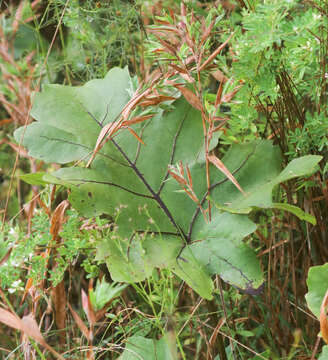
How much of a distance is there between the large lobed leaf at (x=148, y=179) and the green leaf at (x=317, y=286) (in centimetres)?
11

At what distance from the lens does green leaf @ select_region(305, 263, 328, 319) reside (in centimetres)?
81

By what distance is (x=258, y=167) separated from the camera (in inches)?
37.3

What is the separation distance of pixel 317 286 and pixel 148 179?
0.40m

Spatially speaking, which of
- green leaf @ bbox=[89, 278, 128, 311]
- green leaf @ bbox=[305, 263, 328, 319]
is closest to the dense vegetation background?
green leaf @ bbox=[305, 263, 328, 319]

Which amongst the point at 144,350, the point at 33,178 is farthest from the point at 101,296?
the point at 33,178

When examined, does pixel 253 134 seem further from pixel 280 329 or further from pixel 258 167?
pixel 280 329

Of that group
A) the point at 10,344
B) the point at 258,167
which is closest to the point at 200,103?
the point at 258,167

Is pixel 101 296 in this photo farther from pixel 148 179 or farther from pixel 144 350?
pixel 148 179

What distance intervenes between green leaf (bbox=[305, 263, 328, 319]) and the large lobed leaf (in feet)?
0.36

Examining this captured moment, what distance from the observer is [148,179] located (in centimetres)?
100

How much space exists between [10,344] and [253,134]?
0.75 meters

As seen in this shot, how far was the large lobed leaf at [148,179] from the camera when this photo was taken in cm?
88

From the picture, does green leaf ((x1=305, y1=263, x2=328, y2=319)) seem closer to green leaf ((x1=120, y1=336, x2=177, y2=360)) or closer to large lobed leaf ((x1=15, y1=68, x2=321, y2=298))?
large lobed leaf ((x1=15, y1=68, x2=321, y2=298))

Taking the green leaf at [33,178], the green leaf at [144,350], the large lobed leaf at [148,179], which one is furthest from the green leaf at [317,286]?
the green leaf at [33,178]
